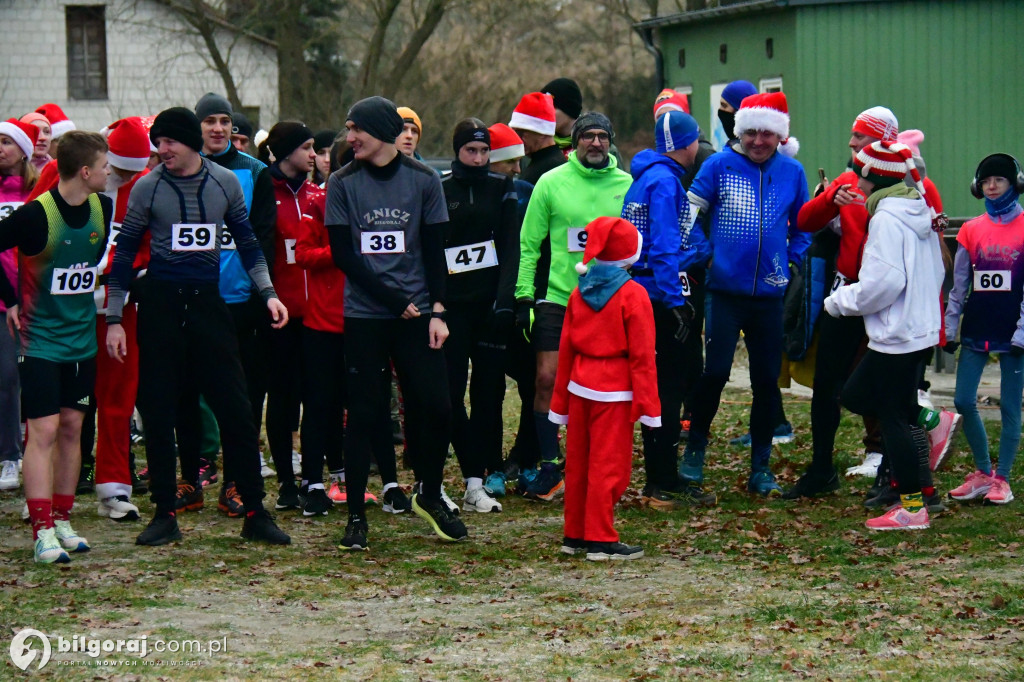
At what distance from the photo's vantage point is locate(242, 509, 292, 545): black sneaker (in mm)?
7414

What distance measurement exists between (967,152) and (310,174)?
1390cm

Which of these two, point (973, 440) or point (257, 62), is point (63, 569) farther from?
point (257, 62)

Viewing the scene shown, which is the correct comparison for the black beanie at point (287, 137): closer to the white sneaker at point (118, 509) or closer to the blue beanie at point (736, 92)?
the white sneaker at point (118, 509)

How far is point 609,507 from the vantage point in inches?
280

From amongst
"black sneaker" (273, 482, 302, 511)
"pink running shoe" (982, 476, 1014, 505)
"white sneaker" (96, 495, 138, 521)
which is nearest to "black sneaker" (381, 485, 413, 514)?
"black sneaker" (273, 482, 302, 511)

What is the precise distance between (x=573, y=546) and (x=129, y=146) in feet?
10.6

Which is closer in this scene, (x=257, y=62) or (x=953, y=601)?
(x=953, y=601)

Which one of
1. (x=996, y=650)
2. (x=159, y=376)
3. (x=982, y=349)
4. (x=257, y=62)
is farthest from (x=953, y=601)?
(x=257, y=62)

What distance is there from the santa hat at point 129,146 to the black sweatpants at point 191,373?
99cm

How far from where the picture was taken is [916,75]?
796 inches

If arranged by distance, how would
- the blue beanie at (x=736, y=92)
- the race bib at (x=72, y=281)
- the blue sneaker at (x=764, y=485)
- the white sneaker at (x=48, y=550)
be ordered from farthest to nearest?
the blue beanie at (x=736, y=92)
the blue sneaker at (x=764, y=485)
the race bib at (x=72, y=281)
the white sneaker at (x=48, y=550)

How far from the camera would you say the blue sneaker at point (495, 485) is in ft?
28.9

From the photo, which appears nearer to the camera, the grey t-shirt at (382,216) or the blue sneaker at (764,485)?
the grey t-shirt at (382,216)

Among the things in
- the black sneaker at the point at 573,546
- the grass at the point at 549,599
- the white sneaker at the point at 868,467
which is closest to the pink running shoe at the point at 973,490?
the grass at the point at 549,599
